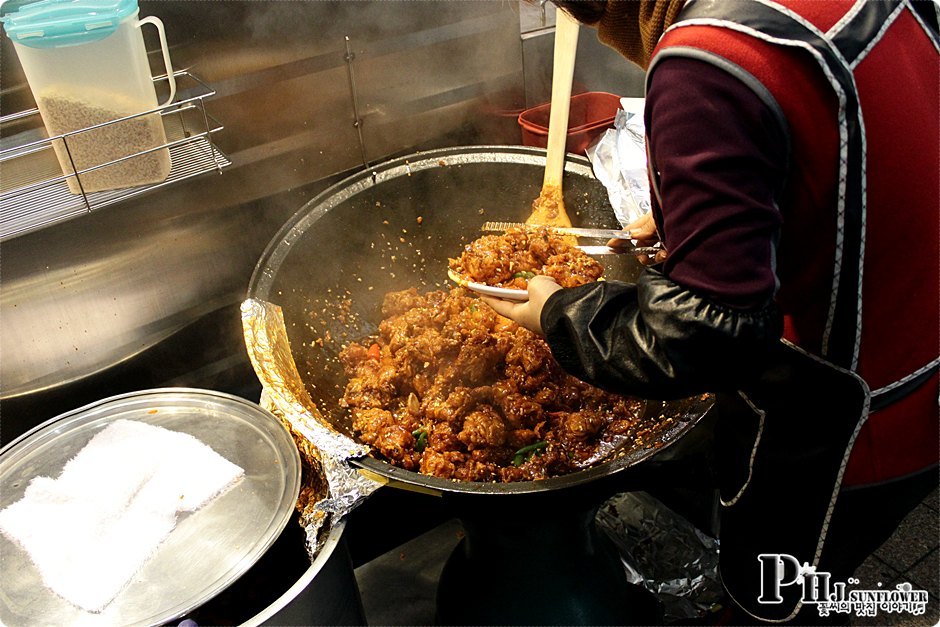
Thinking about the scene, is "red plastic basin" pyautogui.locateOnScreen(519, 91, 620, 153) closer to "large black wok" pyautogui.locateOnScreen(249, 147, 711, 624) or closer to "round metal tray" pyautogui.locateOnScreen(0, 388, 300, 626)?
"large black wok" pyautogui.locateOnScreen(249, 147, 711, 624)

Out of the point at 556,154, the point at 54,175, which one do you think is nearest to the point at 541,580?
the point at 556,154

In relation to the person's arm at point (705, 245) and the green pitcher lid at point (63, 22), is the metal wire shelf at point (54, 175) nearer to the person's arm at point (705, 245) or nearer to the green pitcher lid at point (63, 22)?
the green pitcher lid at point (63, 22)

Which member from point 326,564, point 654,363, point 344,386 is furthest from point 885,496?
point 344,386

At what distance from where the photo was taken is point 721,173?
1.21 meters

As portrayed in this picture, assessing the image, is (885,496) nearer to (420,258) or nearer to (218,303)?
(420,258)

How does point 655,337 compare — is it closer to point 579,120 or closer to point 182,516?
point 182,516

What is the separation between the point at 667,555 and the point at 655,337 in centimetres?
171

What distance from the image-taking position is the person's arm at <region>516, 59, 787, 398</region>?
121 centimetres

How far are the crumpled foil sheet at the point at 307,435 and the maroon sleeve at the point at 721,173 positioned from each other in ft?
3.25

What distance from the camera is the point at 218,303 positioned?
2.78 meters

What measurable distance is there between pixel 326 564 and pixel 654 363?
3.48 ft

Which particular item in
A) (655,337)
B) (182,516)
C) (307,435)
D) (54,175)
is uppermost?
(54,175)

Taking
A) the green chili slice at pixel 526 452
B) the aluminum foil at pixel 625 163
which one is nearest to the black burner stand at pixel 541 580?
the green chili slice at pixel 526 452

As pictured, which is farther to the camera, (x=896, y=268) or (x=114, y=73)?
(x=114, y=73)
